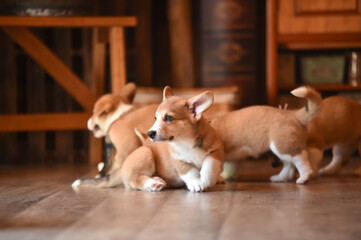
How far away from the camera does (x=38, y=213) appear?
1781 millimetres

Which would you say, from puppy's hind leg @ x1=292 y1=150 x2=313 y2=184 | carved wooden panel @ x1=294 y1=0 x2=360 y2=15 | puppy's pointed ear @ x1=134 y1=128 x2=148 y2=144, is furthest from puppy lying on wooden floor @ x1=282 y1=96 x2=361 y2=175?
carved wooden panel @ x1=294 y1=0 x2=360 y2=15

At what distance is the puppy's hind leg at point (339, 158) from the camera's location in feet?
8.62

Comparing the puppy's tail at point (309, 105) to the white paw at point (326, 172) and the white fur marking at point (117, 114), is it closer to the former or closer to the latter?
→ the white paw at point (326, 172)

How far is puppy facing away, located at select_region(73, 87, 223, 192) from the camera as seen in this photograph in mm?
2037

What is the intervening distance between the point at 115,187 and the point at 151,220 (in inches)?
27.1

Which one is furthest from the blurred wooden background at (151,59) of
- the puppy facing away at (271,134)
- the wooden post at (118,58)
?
the puppy facing away at (271,134)

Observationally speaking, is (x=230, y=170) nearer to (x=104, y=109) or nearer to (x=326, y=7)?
(x=104, y=109)

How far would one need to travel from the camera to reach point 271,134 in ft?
7.37

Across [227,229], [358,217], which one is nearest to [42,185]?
[227,229]

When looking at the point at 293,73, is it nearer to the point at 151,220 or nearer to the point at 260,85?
the point at 260,85

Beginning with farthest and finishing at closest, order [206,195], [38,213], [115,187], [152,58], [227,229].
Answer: [152,58] < [115,187] < [206,195] < [38,213] < [227,229]

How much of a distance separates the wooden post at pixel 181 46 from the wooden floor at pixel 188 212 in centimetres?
129

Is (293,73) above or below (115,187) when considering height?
above

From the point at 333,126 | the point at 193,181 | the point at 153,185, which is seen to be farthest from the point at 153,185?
the point at 333,126
